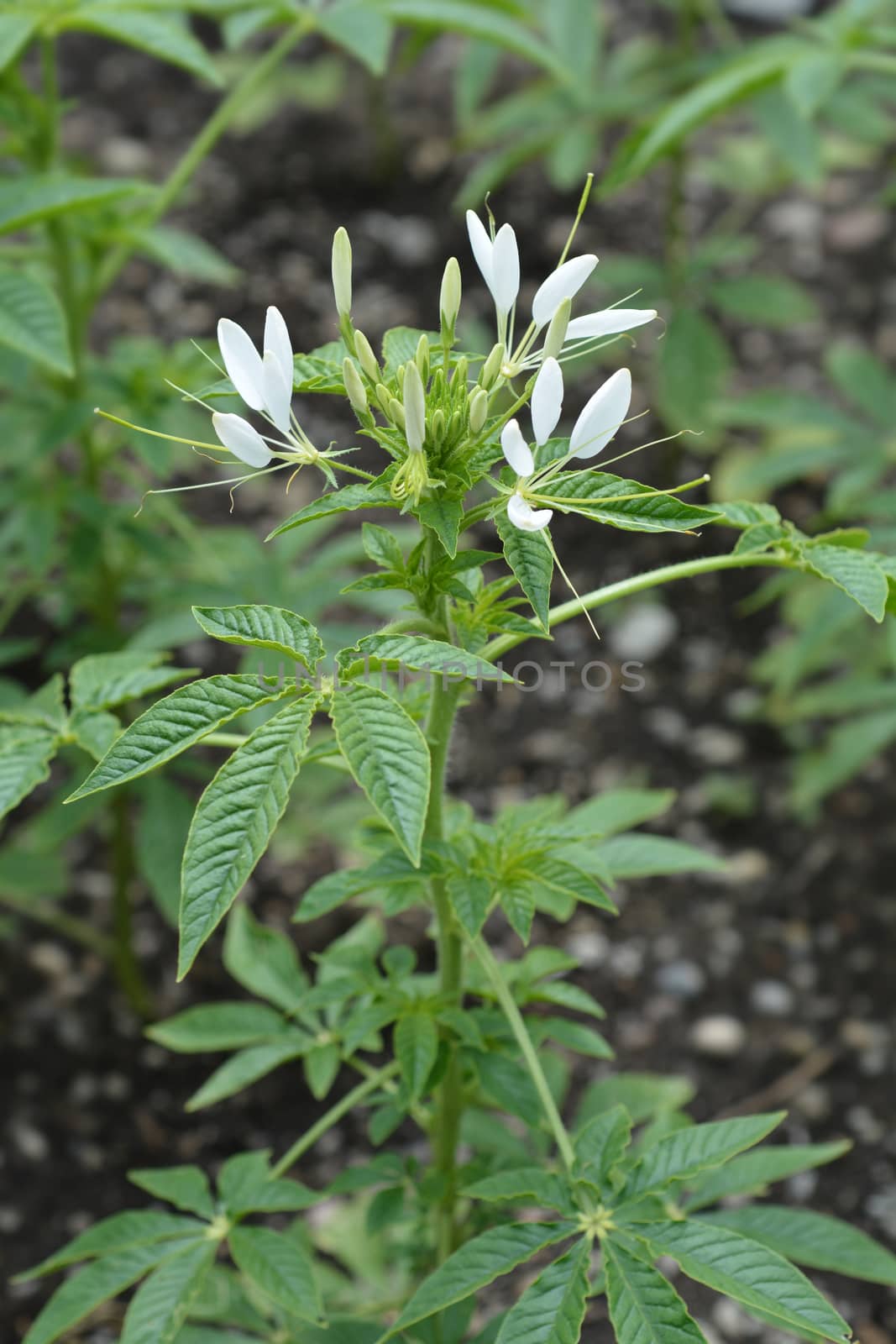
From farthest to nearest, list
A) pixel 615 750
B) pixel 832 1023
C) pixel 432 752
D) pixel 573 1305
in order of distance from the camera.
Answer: pixel 615 750 < pixel 832 1023 < pixel 432 752 < pixel 573 1305

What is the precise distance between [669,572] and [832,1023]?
1.29 m

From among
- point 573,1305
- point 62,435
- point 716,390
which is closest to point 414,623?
point 573,1305

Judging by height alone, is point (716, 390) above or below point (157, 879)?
below

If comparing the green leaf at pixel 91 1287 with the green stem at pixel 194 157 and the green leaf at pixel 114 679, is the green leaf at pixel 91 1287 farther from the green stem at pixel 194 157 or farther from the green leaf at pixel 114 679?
the green stem at pixel 194 157

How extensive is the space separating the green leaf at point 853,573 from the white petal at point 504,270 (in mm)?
298

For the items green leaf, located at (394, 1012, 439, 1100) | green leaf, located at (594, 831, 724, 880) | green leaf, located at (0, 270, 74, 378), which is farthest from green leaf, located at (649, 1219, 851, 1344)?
green leaf, located at (0, 270, 74, 378)

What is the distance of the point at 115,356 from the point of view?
1886 millimetres

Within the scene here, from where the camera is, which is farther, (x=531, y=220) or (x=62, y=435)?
(x=531, y=220)

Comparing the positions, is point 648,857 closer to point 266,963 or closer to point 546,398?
point 266,963

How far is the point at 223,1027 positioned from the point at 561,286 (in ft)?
2.76

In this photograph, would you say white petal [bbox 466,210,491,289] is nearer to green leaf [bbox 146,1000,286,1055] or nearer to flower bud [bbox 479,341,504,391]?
flower bud [bbox 479,341,504,391]

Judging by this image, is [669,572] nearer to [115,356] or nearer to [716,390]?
[115,356]

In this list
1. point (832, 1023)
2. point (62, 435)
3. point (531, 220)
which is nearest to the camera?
point (62, 435)

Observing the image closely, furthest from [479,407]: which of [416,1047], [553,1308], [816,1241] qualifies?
[816,1241]
